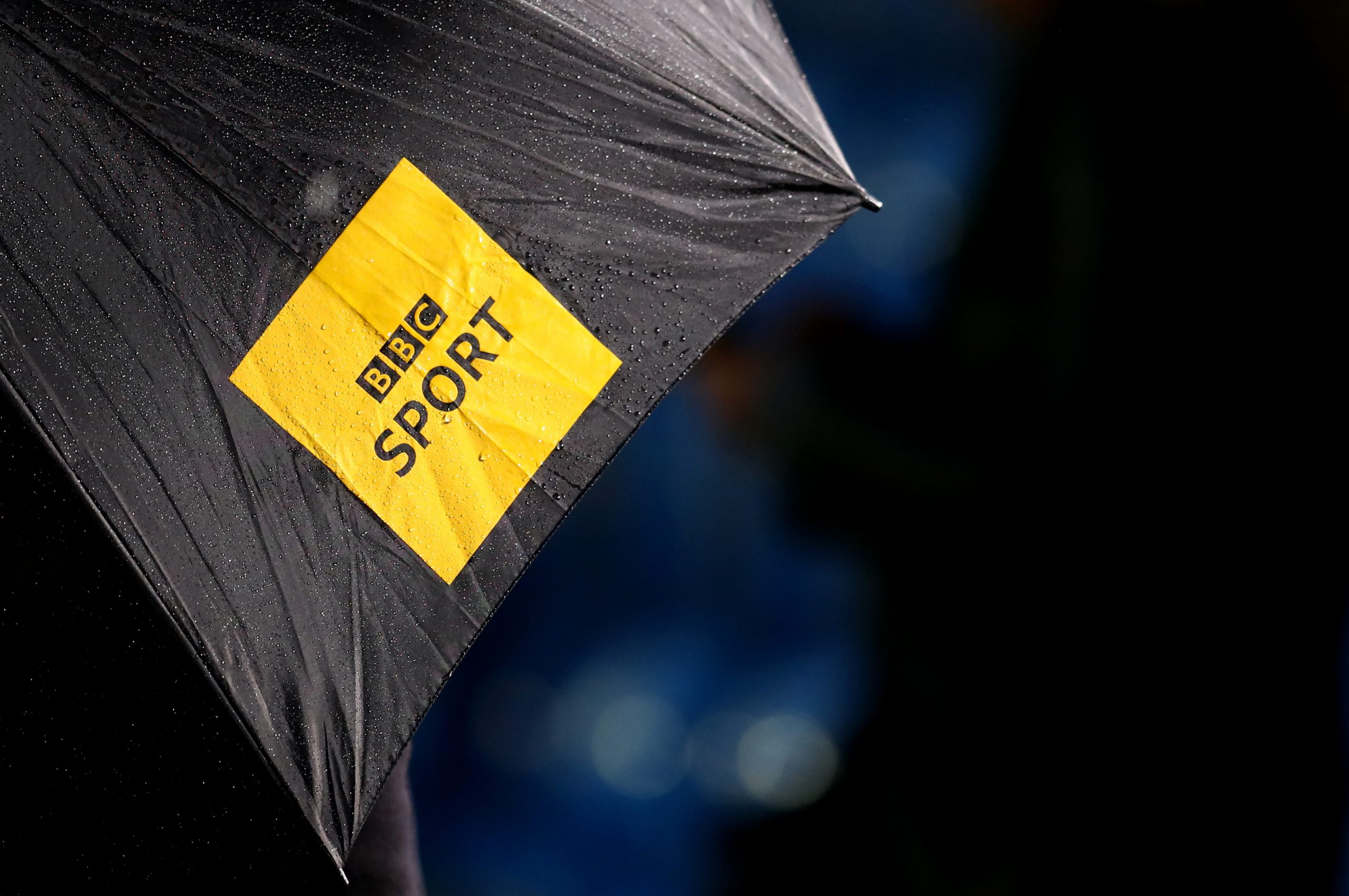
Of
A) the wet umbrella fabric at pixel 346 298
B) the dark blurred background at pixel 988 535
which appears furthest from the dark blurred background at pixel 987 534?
the wet umbrella fabric at pixel 346 298

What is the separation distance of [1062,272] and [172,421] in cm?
139

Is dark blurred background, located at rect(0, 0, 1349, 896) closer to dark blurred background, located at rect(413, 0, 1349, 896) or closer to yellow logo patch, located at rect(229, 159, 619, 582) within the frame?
dark blurred background, located at rect(413, 0, 1349, 896)

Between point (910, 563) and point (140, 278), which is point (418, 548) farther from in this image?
point (910, 563)

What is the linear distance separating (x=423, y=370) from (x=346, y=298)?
8 centimetres

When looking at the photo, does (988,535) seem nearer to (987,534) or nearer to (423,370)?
(987,534)

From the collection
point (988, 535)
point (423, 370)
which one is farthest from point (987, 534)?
point (423, 370)

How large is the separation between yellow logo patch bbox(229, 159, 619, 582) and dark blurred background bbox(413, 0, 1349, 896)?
79 centimetres

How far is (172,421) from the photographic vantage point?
2.62ft

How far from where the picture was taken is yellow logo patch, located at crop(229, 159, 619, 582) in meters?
0.83

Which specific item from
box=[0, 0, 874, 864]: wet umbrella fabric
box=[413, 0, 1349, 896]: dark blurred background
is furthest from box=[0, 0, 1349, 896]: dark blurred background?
box=[0, 0, 874, 864]: wet umbrella fabric

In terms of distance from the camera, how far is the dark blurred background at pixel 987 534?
1664 mm

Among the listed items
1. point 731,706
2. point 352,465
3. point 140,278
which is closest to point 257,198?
point 140,278

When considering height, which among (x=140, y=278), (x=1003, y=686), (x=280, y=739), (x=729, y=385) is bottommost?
(x=280, y=739)

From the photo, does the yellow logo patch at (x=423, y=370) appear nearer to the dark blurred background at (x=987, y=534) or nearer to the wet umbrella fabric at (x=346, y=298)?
the wet umbrella fabric at (x=346, y=298)
